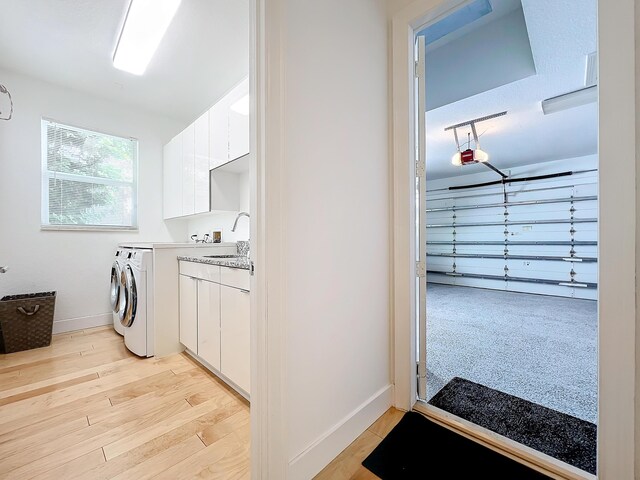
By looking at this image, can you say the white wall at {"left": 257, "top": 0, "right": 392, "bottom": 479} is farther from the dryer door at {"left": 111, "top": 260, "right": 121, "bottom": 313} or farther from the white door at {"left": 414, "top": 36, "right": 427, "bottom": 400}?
the dryer door at {"left": 111, "top": 260, "right": 121, "bottom": 313}

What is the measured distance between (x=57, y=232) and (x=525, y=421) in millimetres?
4485

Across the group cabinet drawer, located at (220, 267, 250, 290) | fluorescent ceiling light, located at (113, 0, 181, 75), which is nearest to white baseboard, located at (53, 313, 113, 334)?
cabinet drawer, located at (220, 267, 250, 290)

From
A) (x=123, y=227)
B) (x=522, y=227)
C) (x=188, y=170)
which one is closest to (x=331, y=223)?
(x=188, y=170)

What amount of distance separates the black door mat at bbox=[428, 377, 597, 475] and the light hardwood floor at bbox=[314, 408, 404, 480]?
0.38 m

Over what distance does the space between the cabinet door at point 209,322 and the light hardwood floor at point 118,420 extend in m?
0.19

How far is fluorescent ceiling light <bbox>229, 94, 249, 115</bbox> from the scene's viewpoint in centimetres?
227

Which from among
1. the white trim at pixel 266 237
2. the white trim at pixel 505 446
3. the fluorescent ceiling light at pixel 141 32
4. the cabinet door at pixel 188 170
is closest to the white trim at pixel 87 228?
the cabinet door at pixel 188 170

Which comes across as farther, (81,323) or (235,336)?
(81,323)

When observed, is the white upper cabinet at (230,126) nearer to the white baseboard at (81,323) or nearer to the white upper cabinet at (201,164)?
the white upper cabinet at (201,164)

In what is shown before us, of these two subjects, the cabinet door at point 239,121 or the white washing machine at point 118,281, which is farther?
the white washing machine at point 118,281

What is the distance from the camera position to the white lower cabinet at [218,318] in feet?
5.25

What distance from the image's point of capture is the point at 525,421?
1464 mm

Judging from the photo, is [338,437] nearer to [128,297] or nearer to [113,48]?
[128,297]

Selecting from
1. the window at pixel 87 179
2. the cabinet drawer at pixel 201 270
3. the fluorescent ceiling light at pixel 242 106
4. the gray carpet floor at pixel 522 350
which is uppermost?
the fluorescent ceiling light at pixel 242 106
